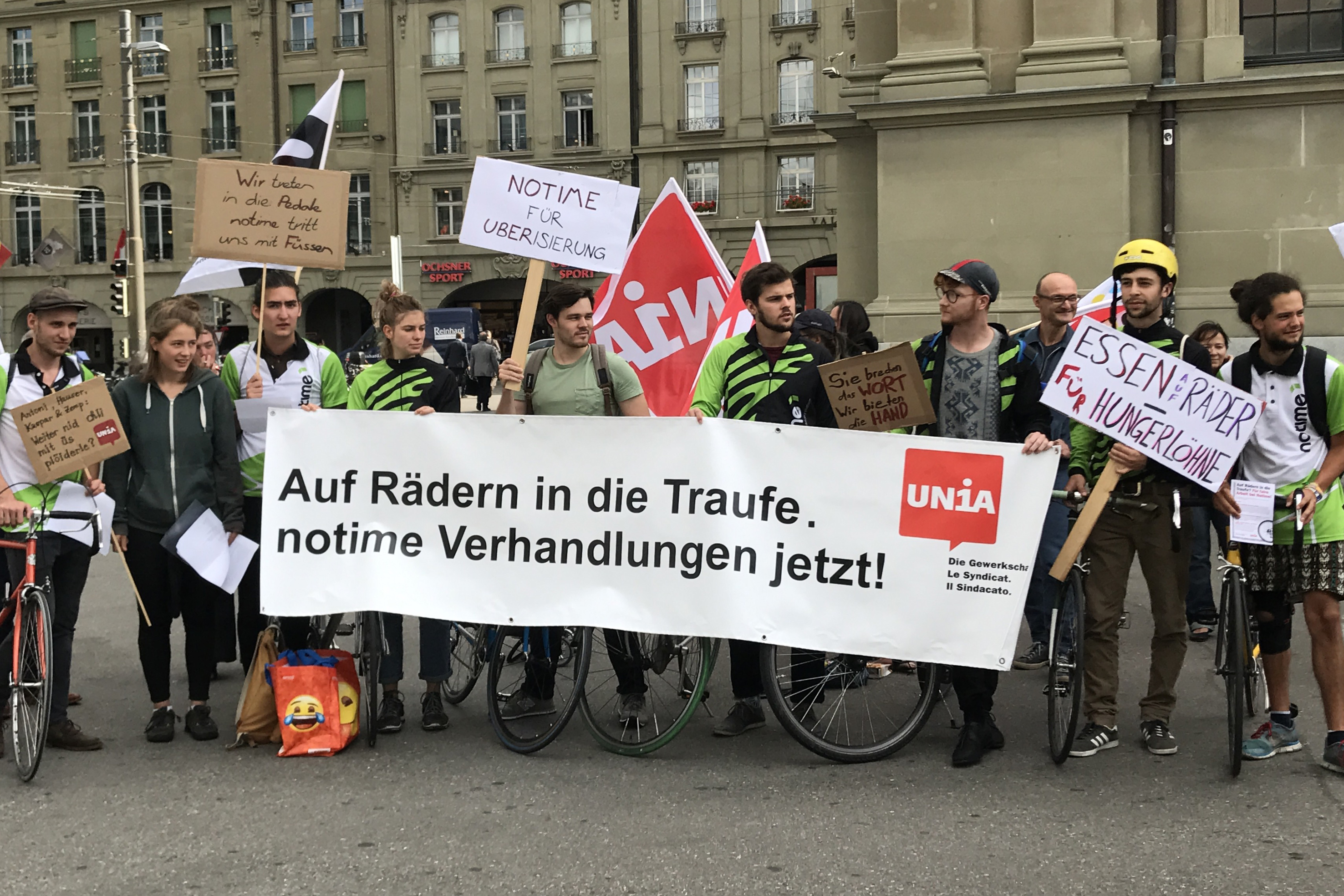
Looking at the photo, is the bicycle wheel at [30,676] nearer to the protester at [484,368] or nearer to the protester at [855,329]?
the protester at [855,329]

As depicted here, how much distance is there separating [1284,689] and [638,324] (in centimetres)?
485

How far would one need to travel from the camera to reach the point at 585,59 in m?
45.7

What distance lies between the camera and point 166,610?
5.99 meters

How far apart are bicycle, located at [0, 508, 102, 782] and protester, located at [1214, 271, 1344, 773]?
460cm

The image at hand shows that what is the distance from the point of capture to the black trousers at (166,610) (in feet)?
19.5

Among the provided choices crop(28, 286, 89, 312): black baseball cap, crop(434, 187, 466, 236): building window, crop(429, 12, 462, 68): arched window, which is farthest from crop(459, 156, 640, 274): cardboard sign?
crop(429, 12, 462, 68): arched window

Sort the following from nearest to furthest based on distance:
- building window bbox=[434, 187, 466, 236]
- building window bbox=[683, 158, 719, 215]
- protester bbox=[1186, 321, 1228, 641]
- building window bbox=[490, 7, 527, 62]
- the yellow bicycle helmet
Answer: the yellow bicycle helmet → protester bbox=[1186, 321, 1228, 641] → building window bbox=[683, 158, 719, 215] → building window bbox=[490, 7, 527, 62] → building window bbox=[434, 187, 466, 236]

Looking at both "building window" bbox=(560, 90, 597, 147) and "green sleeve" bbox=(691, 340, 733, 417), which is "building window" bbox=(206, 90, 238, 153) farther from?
"green sleeve" bbox=(691, 340, 733, 417)

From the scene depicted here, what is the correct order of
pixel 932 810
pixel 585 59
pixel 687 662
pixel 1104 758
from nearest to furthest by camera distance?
pixel 932 810 < pixel 1104 758 < pixel 687 662 < pixel 585 59

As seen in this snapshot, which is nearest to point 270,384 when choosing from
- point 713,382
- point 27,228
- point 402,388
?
point 402,388

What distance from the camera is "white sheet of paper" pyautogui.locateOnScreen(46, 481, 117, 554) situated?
5.83 m

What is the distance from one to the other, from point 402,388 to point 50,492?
155 cm

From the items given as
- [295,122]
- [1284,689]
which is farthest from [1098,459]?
[295,122]

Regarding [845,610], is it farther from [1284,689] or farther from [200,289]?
[200,289]
